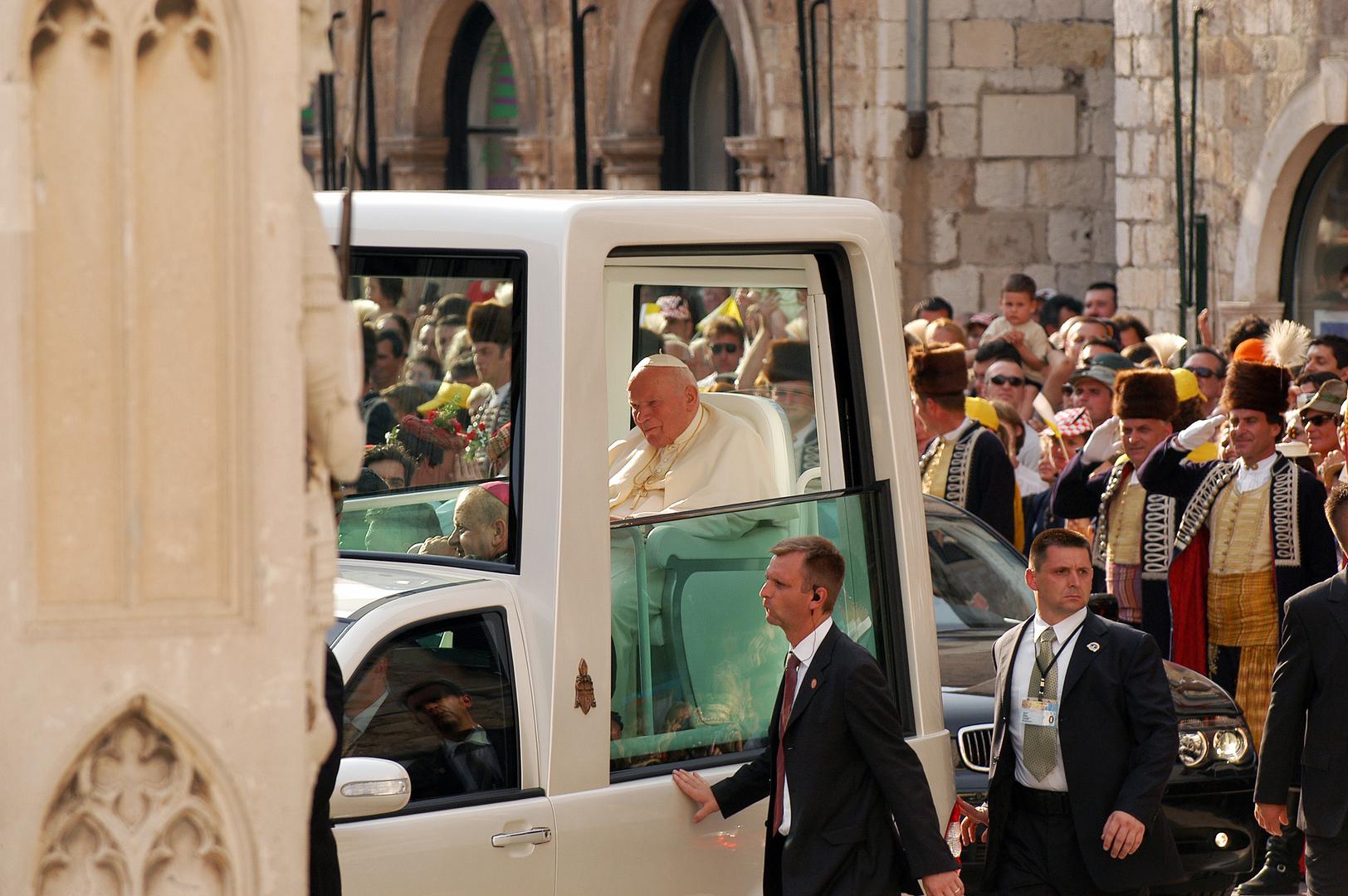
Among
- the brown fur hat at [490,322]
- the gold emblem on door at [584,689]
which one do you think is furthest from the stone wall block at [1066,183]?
the gold emblem on door at [584,689]

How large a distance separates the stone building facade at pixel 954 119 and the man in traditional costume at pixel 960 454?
180 inches

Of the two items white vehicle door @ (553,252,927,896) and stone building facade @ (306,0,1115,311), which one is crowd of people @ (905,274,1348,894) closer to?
white vehicle door @ (553,252,927,896)

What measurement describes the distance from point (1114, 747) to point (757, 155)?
13.8m

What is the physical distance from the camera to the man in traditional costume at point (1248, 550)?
7.52 m

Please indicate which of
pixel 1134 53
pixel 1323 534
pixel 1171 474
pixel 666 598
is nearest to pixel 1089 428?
pixel 1171 474

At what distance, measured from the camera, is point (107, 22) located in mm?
2217

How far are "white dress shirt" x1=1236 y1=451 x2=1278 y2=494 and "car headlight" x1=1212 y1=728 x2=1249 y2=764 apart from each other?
3.43 feet

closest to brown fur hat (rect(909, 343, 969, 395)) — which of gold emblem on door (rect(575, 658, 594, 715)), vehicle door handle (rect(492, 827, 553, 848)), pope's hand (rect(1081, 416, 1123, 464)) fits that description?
pope's hand (rect(1081, 416, 1123, 464))

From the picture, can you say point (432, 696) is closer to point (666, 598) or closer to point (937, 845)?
point (666, 598)

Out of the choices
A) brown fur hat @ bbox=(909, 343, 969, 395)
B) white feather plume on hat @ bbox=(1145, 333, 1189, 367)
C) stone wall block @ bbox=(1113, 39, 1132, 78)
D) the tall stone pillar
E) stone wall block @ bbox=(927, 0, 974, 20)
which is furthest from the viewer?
stone wall block @ bbox=(927, 0, 974, 20)

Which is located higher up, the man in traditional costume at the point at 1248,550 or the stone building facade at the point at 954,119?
the stone building facade at the point at 954,119

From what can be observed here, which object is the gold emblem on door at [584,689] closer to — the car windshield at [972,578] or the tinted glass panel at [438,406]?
the tinted glass panel at [438,406]

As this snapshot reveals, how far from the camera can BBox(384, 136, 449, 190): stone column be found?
25656 mm

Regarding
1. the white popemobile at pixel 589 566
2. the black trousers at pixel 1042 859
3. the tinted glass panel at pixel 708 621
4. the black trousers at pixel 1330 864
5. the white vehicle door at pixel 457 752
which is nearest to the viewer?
the white vehicle door at pixel 457 752
